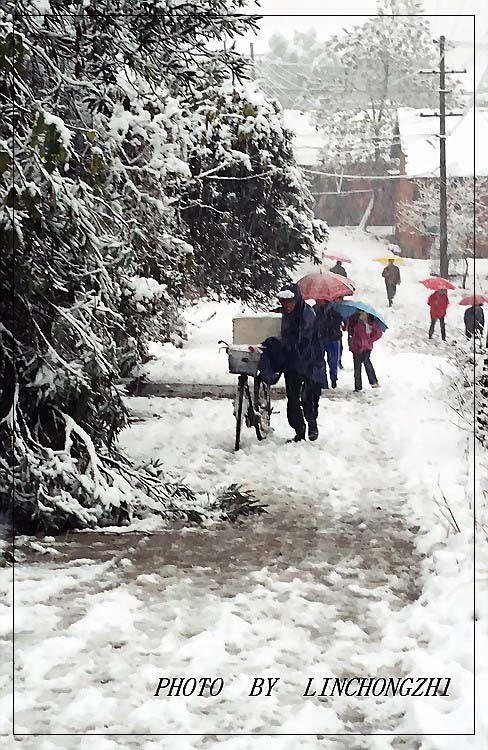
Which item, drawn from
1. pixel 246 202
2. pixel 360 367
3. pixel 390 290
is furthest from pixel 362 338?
pixel 246 202

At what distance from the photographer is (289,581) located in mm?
4188

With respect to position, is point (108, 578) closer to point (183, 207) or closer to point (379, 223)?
point (379, 223)

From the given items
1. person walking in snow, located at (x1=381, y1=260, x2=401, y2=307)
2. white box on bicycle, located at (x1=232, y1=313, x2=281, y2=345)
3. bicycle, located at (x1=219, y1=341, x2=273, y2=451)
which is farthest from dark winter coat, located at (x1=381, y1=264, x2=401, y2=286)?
bicycle, located at (x1=219, y1=341, x2=273, y2=451)

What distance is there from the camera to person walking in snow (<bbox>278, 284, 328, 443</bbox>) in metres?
4.52

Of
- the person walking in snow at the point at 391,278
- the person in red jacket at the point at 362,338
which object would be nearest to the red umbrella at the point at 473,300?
the person walking in snow at the point at 391,278

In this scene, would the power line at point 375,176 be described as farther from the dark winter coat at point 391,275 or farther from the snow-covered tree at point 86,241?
the dark winter coat at point 391,275

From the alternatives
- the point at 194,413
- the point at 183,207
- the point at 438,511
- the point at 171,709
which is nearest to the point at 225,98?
the point at 183,207

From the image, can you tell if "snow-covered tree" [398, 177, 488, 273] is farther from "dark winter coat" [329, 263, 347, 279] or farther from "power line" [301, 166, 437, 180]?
"dark winter coat" [329, 263, 347, 279]

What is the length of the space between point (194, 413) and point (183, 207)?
5.63 feet

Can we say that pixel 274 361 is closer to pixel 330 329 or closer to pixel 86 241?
pixel 330 329

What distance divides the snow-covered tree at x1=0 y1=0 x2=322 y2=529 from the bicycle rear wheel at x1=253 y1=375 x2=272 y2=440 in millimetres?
632

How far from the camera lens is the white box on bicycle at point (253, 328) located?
182 inches

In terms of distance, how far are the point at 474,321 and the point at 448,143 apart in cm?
106

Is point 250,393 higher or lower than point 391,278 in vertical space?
lower
